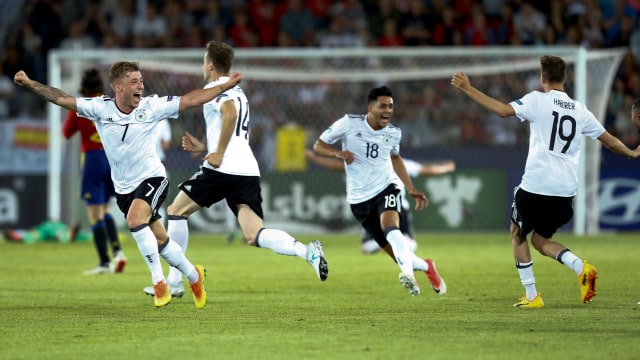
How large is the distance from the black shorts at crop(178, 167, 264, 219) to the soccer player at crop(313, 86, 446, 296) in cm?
124

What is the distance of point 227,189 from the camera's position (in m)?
9.84

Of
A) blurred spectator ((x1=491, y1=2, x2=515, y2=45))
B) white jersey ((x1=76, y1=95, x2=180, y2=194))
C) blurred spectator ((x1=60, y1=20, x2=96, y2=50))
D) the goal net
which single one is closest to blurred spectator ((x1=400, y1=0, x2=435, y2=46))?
blurred spectator ((x1=491, y1=2, x2=515, y2=45))

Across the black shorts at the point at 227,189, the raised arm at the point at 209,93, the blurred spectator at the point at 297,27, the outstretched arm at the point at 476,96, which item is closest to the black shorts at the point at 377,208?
the black shorts at the point at 227,189

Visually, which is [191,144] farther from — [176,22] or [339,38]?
[176,22]

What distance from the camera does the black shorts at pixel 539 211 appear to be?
9.47 meters

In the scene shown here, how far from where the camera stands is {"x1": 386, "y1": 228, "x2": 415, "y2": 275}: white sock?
33.5 ft

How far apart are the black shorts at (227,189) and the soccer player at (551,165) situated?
6.68ft

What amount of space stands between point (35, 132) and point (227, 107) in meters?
12.7

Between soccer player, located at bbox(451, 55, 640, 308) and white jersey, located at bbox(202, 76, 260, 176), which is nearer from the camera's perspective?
soccer player, located at bbox(451, 55, 640, 308)

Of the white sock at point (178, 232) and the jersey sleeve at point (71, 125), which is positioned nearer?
the white sock at point (178, 232)

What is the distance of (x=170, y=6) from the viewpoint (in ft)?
86.7

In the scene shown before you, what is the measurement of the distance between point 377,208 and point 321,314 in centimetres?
215

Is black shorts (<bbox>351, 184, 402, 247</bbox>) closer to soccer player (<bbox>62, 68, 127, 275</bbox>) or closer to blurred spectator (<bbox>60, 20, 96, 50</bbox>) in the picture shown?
soccer player (<bbox>62, 68, 127, 275</bbox>)

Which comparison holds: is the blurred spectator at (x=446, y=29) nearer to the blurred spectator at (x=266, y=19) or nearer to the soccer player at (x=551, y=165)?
the blurred spectator at (x=266, y=19)
